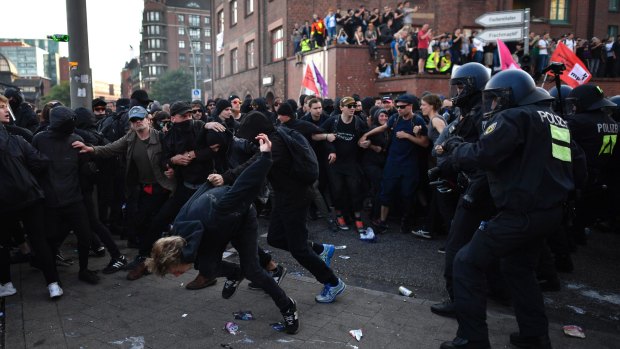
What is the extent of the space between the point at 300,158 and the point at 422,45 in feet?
46.7

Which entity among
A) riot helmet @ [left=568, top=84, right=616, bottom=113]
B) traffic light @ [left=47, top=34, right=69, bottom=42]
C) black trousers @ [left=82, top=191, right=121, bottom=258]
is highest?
traffic light @ [left=47, top=34, right=69, bottom=42]

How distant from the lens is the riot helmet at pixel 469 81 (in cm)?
438

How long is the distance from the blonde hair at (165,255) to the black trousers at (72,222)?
2.40 metres

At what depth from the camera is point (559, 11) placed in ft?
90.6

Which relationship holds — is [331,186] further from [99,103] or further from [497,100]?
[99,103]

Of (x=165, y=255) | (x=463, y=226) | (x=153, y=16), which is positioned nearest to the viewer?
(x=165, y=255)

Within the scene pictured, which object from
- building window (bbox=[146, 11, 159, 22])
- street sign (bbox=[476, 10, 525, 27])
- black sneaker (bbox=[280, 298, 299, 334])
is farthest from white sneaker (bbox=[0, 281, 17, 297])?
building window (bbox=[146, 11, 159, 22])

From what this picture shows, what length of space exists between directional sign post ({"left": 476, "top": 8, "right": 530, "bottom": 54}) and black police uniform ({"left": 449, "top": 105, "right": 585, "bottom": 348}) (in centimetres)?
615

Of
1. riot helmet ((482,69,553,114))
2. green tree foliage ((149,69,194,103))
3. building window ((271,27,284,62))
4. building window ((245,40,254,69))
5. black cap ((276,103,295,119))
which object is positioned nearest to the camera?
riot helmet ((482,69,553,114))

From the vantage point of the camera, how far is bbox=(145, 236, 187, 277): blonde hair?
3215 millimetres

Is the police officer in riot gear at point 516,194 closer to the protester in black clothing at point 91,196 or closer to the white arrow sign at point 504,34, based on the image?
the protester in black clothing at point 91,196

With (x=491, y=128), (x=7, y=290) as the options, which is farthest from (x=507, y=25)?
(x=7, y=290)

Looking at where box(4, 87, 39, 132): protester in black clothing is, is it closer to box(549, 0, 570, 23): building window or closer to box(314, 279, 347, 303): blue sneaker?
box(314, 279, 347, 303): blue sneaker

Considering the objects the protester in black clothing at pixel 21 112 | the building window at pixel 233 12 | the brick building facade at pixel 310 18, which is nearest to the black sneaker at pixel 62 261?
the protester in black clothing at pixel 21 112
